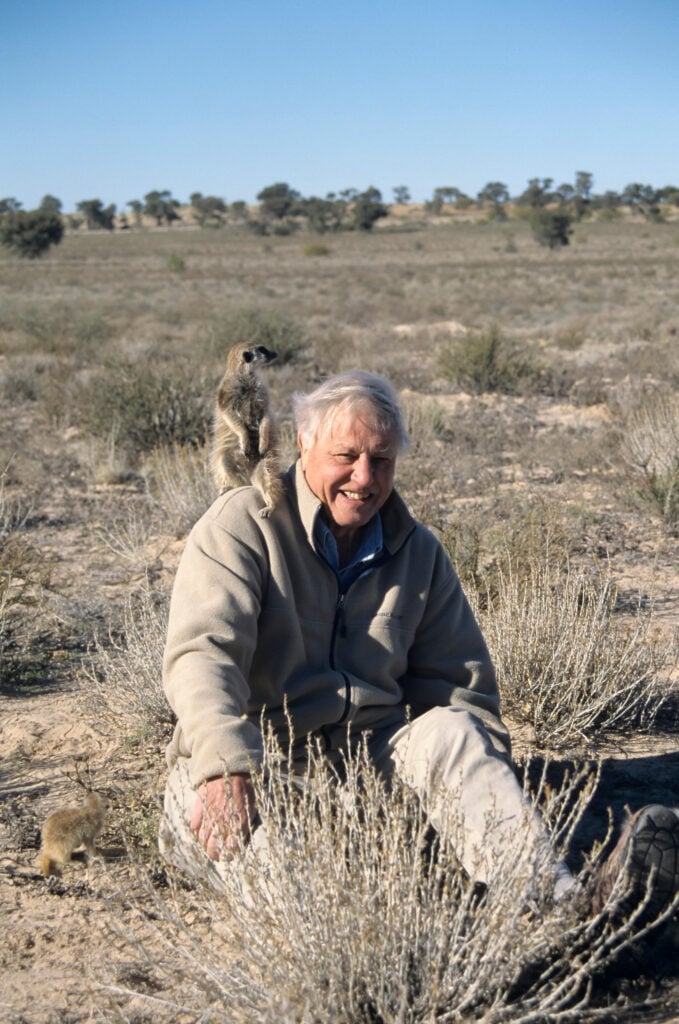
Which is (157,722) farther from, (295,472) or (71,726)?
(295,472)

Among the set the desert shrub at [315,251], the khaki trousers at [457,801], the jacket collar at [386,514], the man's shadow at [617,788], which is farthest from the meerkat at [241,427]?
the desert shrub at [315,251]

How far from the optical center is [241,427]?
4.58 metres

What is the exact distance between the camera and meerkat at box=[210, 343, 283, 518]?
446 centimetres

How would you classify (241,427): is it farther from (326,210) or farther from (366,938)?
(326,210)

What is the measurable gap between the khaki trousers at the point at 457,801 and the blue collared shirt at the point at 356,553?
19.2 inches

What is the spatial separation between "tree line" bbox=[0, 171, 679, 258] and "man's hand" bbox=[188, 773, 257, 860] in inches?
2068

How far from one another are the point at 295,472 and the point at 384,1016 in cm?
167

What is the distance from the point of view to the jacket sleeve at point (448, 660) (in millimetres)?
3547

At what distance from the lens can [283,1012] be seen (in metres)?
2.39

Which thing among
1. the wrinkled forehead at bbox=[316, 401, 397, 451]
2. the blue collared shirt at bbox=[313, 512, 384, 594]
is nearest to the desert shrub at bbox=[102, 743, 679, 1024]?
the blue collared shirt at bbox=[313, 512, 384, 594]

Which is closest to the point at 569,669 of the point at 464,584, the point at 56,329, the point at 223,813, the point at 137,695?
the point at 464,584

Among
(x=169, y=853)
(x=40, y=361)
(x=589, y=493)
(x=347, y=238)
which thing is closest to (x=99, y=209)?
(x=347, y=238)

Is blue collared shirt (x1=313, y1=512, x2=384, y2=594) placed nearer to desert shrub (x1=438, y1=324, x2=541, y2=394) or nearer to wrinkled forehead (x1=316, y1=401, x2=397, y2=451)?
wrinkled forehead (x1=316, y1=401, x2=397, y2=451)

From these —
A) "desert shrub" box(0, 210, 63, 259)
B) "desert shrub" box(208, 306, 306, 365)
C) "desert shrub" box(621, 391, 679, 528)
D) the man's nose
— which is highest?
"desert shrub" box(0, 210, 63, 259)
